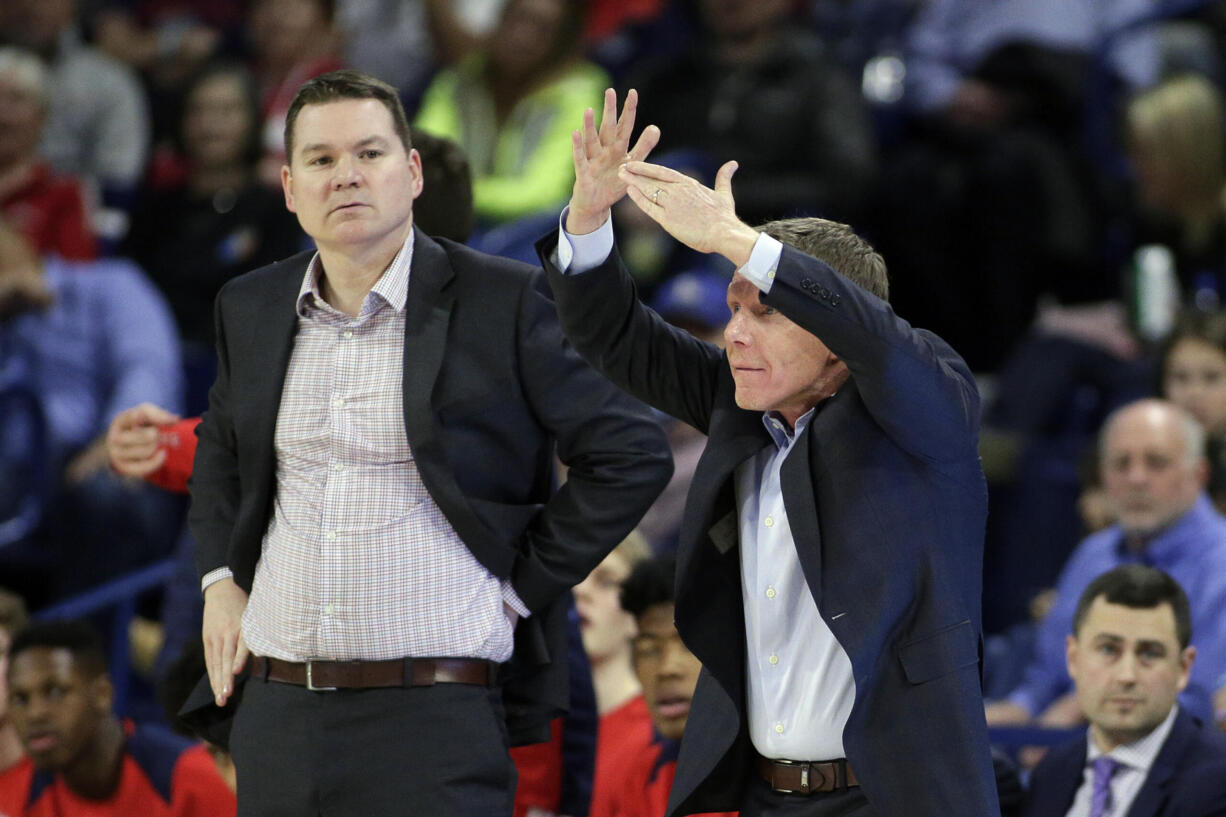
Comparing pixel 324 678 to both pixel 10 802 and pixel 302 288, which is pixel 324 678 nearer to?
pixel 302 288

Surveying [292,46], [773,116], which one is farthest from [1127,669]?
[292,46]

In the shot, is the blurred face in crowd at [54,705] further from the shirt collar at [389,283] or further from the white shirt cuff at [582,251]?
the white shirt cuff at [582,251]

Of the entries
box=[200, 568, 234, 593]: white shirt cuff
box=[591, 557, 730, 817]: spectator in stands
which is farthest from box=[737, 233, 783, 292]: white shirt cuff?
box=[591, 557, 730, 817]: spectator in stands

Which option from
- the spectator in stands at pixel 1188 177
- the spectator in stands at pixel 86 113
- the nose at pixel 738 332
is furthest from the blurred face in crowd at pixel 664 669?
the spectator in stands at pixel 86 113

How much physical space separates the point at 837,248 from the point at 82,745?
261 cm

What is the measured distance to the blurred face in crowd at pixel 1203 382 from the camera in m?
6.18

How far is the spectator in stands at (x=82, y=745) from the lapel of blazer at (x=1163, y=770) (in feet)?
7.22

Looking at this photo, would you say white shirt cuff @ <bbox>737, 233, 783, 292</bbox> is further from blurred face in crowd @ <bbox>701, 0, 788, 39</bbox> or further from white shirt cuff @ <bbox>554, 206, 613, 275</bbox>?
blurred face in crowd @ <bbox>701, 0, 788, 39</bbox>

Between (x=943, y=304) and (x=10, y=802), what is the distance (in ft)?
13.9

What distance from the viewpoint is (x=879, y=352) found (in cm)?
267

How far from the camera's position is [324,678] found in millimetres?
3014

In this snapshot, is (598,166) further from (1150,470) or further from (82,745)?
(1150,470)

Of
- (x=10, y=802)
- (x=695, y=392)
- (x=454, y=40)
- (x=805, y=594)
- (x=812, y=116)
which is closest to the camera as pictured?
(x=805, y=594)

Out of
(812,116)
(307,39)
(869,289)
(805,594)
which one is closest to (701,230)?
(869,289)
